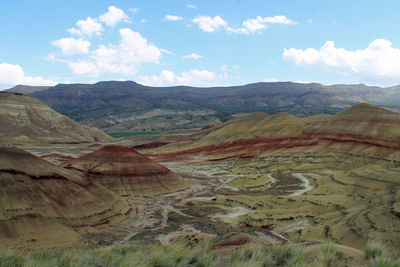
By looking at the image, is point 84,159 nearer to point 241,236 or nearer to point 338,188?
point 338,188

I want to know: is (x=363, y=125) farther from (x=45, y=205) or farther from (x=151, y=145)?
(x=151, y=145)

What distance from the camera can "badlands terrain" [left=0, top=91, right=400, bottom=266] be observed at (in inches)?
933

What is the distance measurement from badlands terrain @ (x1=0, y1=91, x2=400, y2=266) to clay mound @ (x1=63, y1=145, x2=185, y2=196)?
0.58ft

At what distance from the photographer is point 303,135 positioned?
295 feet

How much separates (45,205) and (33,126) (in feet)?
411

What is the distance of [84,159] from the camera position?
52844mm

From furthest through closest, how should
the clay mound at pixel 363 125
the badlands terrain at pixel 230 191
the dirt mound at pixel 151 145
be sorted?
the dirt mound at pixel 151 145
the clay mound at pixel 363 125
the badlands terrain at pixel 230 191

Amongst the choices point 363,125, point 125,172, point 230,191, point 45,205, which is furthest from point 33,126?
point 45,205

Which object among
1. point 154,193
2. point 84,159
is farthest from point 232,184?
point 84,159

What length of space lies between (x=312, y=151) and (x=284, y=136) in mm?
14931

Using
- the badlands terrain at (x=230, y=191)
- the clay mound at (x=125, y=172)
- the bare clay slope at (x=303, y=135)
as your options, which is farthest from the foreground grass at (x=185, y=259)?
the bare clay slope at (x=303, y=135)

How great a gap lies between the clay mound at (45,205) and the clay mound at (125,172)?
11.6 m

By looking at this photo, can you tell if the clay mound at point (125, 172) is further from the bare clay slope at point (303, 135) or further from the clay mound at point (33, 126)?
the clay mound at point (33, 126)

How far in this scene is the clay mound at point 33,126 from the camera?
130m
